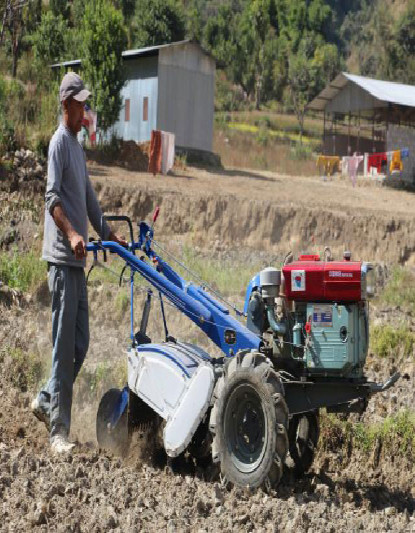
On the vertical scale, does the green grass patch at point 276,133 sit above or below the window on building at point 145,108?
above

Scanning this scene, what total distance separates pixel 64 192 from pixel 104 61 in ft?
69.8

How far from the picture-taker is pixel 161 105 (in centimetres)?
2930

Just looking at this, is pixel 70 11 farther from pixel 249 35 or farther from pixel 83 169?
pixel 83 169

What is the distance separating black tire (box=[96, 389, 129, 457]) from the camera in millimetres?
5727

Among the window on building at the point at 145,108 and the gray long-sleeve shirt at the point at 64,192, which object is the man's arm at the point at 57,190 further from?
the window on building at the point at 145,108

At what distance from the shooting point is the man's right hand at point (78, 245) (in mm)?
5309

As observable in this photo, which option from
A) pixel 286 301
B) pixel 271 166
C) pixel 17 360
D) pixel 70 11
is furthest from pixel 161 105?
pixel 286 301

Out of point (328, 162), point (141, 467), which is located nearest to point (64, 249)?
point (141, 467)

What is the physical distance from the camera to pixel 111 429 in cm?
577

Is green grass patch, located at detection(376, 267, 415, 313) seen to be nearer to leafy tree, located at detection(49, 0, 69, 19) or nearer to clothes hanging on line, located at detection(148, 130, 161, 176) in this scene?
clothes hanging on line, located at detection(148, 130, 161, 176)

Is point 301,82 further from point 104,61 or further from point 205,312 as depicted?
point 205,312

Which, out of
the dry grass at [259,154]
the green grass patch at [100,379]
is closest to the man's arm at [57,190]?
the green grass patch at [100,379]

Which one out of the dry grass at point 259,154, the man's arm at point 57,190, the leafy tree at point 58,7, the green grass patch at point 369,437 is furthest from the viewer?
the leafy tree at point 58,7

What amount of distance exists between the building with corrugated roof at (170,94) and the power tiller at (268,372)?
2412 cm
